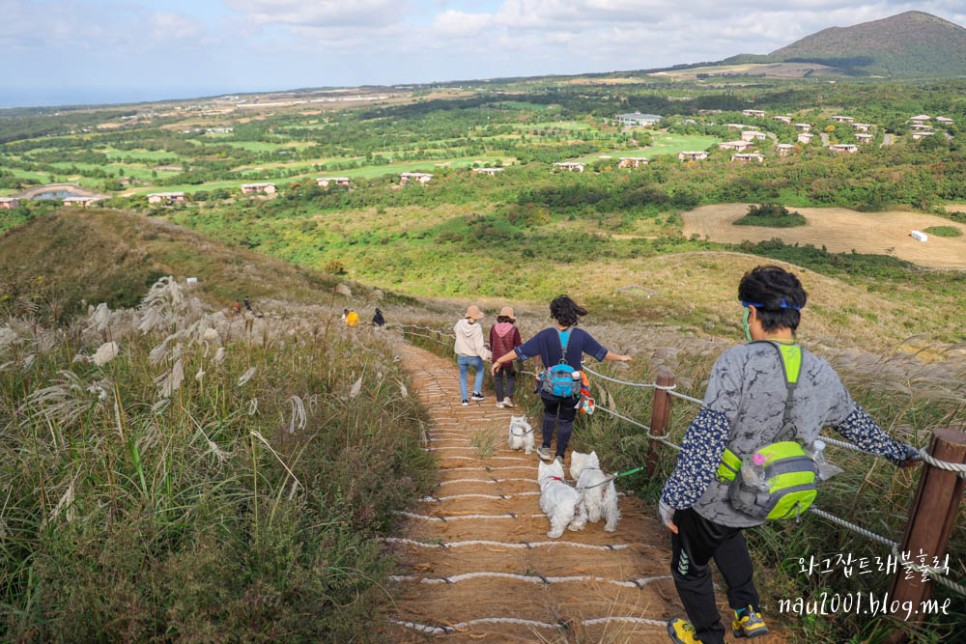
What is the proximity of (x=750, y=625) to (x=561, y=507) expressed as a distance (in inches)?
53.4

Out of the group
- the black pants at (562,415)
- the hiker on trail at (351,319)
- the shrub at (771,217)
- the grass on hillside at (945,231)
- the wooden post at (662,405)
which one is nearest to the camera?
the wooden post at (662,405)

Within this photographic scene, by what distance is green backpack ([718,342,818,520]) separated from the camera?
2234mm

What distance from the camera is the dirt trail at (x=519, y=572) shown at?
113 inches

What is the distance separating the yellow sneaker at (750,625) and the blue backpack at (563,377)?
2.24 m

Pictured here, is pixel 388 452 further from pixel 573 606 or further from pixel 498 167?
pixel 498 167

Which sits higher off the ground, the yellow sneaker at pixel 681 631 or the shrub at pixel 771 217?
the yellow sneaker at pixel 681 631

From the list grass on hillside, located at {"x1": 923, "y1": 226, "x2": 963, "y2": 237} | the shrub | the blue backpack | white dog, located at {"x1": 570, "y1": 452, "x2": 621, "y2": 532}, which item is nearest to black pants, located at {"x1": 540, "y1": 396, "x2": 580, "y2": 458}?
the blue backpack

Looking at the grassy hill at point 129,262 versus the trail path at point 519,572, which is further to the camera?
the grassy hill at point 129,262

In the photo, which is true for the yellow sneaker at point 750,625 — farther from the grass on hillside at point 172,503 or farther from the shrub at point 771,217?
the shrub at point 771,217

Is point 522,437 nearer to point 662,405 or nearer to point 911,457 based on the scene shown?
point 662,405

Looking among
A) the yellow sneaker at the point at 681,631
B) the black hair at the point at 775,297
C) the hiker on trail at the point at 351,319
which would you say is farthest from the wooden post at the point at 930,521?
the hiker on trail at the point at 351,319

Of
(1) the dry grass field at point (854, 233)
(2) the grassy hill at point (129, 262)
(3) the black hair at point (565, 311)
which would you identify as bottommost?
(1) the dry grass field at point (854, 233)

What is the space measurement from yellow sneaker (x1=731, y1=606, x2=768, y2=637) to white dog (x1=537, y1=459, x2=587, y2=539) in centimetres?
125

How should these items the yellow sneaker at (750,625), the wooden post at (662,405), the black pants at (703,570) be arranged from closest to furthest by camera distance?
1. the black pants at (703,570)
2. the yellow sneaker at (750,625)
3. the wooden post at (662,405)
